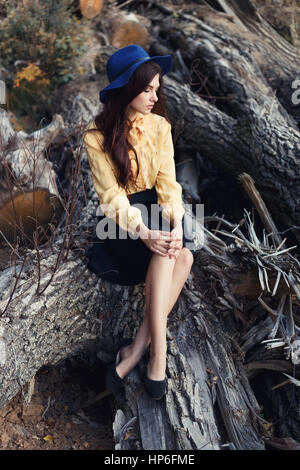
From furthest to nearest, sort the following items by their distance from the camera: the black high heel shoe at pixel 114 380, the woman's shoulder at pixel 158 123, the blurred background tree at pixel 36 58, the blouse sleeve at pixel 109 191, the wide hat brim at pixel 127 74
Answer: the blurred background tree at pixel 36 58, the woman's shoulder at pixel 158 123, the black high heel shoe at pixel 114 380, the blouse sleeve at pixel 109 191, the wide hat brim at pixel 127 74

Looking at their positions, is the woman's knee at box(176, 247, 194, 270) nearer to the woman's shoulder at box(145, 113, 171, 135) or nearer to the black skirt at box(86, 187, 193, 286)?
the black skirt at box(86, 187, 193, 286)

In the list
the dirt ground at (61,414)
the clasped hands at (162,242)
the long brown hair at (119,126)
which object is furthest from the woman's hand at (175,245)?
the dirt ground at (61,414)

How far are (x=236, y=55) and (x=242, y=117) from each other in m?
0.86

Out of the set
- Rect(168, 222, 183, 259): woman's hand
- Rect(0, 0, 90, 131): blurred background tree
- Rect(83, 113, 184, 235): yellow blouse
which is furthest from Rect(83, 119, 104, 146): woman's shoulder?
Rect(0, 0, 90, 131): blurred background tree

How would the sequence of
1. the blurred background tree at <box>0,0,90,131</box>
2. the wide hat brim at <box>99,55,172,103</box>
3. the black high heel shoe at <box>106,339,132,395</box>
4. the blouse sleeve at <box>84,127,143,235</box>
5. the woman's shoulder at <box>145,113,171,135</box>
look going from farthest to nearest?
the blurred background tree at <box>0,0,90,131</box>
the woman's shoulder at <box>145,113,171,135</box>
the black high heel shoe at <box>106,339,132,395</box>
the blouse sleeve at <box>84,127,143,235</box>
the wide hat brim at <box>99,55,172,103</box>

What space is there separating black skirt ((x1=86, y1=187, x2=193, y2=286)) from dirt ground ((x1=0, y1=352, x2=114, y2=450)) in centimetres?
75

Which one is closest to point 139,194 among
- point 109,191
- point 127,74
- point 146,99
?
point 109,191

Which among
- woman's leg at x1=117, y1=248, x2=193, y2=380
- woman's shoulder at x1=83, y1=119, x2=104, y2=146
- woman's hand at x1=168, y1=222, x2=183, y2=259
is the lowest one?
woman's leg at x1=117, y1=248, x2=193, y2=380

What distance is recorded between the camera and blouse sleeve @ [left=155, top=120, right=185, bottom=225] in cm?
251

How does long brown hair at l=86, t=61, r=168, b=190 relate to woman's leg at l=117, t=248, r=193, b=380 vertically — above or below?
above

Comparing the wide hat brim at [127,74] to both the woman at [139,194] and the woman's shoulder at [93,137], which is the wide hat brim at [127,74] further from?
the woman's shoulder at [93,137]

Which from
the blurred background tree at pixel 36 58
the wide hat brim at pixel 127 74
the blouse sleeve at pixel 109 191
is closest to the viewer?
the wide hat brim at pixel 127 74

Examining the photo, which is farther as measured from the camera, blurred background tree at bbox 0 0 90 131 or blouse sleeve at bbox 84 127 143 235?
blurred background tree at bbox 0 0 90 131

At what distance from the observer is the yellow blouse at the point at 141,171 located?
227 cm
